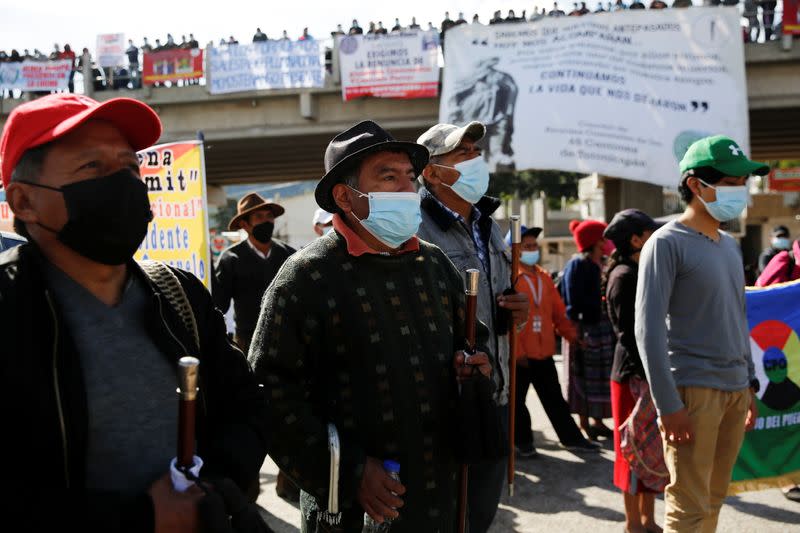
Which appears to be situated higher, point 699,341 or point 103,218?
point 103,218

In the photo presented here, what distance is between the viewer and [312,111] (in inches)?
849

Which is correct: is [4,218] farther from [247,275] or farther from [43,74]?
[43,74]

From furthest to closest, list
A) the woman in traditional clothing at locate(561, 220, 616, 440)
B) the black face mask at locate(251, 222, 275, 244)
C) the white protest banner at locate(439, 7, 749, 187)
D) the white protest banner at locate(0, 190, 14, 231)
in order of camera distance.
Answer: the white protest banner at locate(439, 7, 749, 187)
the woman in traditional clothing at locate(561, 220, 616, 440)
the black face mask at locate(251, 222, 275, 244)
the white protest banner at locate(0, 190, 14, 231)

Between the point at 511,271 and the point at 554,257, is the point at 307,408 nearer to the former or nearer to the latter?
the point at 511,271

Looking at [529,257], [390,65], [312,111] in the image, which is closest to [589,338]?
[529,257]


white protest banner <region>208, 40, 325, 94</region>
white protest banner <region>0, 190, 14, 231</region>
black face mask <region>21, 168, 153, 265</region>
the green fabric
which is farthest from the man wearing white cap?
white protest banner <region>208, 40, 325, 94</region>

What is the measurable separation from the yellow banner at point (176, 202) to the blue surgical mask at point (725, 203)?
346 centimetres

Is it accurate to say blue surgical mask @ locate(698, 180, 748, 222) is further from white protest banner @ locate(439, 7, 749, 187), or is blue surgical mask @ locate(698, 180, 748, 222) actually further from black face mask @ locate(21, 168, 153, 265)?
white protest banner @ locate(439, 7, 749, 187)

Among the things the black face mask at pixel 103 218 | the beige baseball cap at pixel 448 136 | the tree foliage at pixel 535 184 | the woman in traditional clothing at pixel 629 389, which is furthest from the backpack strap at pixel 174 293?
the tree foliage at pixel 535 184

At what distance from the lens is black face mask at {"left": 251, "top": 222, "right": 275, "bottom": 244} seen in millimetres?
6680

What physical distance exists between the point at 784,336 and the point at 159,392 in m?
4.43

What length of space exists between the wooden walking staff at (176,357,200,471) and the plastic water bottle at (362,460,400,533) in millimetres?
952

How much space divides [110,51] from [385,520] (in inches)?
853

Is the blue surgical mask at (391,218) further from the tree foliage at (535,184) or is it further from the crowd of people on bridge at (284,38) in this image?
the tree foliage at (535,184)
